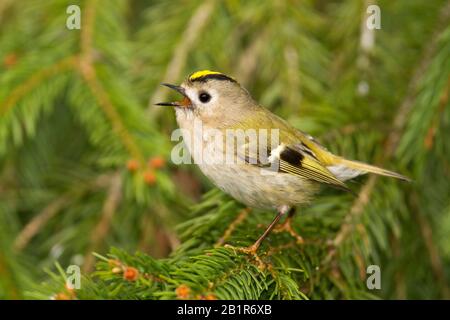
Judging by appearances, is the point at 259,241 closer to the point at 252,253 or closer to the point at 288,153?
the point at 252,253

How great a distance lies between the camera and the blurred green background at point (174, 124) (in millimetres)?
1791

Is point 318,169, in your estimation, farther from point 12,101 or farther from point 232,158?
point 12,101

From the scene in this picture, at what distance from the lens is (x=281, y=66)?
2316mm

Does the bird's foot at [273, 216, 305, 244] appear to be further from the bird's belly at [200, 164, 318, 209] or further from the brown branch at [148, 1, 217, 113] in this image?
the brown branch at [148, 1, 217, 113]

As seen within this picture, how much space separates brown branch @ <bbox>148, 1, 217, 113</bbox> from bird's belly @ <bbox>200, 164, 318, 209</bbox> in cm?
48

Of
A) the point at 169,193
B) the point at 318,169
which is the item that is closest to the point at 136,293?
the point at 169,193

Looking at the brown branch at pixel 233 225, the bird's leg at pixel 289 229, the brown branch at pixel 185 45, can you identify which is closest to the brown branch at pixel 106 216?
the brown branch at pixel 185 45

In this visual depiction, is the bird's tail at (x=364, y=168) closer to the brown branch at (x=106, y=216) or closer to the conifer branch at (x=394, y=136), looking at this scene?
the conifer branch at (x=394, y=136)

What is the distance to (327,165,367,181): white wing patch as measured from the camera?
194 centimetres

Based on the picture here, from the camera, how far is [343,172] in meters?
1.97

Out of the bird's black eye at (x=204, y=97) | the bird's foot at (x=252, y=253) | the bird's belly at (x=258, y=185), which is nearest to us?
the bird's foot at (x=252, y=253)

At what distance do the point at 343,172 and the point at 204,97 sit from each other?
1.72 ft

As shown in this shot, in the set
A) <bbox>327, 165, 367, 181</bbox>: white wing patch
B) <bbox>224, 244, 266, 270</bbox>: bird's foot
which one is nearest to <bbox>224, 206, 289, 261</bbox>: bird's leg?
<bbox>224, 244, 266, 270</bbox>: bird's foot

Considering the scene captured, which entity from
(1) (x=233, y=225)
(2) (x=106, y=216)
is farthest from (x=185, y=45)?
(1) (x=233, y=225)
